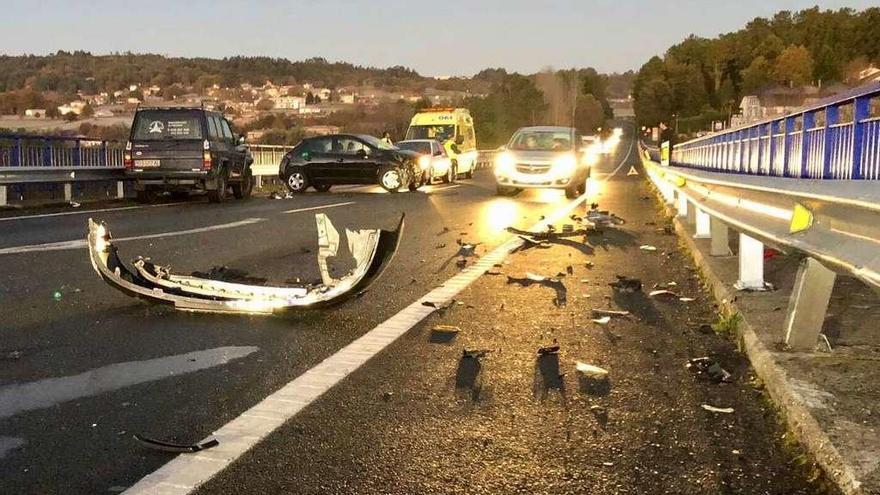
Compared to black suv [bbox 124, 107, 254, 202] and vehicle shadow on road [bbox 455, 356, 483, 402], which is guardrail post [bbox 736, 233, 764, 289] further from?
black suv [bbox 124, 107, 254, 202]

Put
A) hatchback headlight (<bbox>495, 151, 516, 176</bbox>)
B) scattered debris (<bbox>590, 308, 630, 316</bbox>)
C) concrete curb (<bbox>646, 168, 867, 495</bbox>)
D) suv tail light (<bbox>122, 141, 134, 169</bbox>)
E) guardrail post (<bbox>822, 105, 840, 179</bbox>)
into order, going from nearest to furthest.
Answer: concrete curb (<bbox>646, 168, 867, 495</bbox>)
scattered debris (<bbox>590, 308, 630, 316</bbox>)
guardrail post (<bbox>822, 105, 840, 179</bbox>)
suv tail light (<bbox>122, 141, 134, 169</bbox>)
hatchback headlight (<bbox>495, 151, 516, 176</bbox>)

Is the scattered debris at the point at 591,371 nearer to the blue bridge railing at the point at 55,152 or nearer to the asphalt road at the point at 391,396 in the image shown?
the asphalt road at the point at 391,396

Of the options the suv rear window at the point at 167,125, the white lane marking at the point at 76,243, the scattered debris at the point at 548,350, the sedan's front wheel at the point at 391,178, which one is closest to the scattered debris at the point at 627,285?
the scattered debris at the point at 548,350

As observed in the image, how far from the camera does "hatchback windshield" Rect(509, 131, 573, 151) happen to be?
2234 cm

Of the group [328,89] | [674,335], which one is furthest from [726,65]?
[674,335]

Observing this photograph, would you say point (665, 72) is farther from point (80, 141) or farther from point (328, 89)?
point (80, 141)

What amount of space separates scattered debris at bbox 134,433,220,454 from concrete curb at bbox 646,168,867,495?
2.41m

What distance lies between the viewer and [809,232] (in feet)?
14.7

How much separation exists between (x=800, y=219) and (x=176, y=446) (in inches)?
130

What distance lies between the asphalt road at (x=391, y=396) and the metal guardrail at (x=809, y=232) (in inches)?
18.7

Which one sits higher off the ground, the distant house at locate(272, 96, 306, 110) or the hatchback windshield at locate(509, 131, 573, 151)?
the distant house at locate(272, 96, 306, 110)

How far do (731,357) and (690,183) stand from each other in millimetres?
5022

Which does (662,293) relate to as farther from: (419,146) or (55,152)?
(419,146)

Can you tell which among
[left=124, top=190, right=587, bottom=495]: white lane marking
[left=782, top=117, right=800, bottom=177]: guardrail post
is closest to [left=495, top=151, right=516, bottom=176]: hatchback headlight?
[left=782, top=117, right=800, bottom=177]: guardrail post
